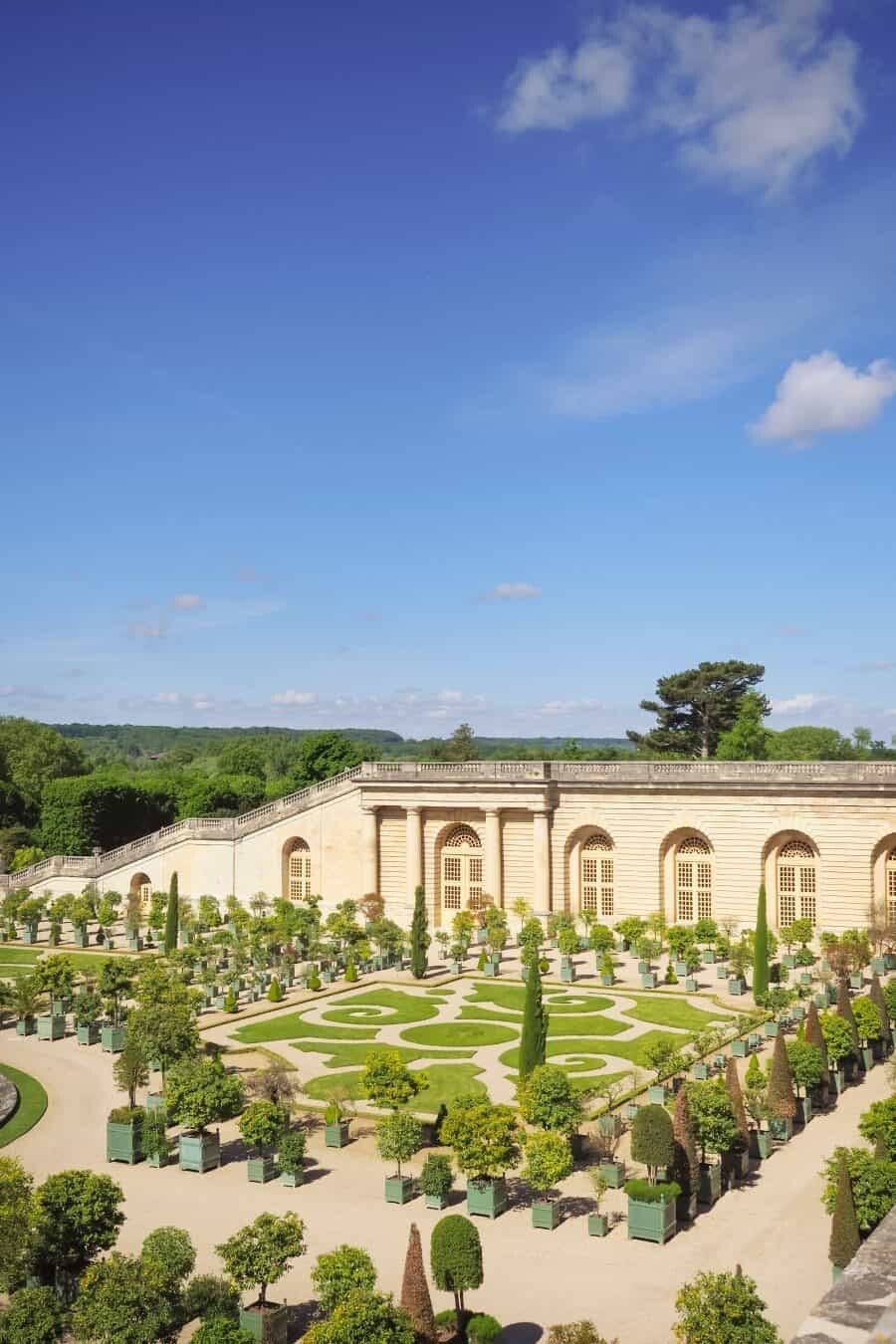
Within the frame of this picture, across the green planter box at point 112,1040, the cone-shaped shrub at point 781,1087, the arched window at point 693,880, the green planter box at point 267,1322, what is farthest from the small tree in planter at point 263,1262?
the arched window at point 693,880

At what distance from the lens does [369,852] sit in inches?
2314

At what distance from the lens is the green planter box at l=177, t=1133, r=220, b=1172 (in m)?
25.2

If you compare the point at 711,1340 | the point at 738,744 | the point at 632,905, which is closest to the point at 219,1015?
the point at 632,905

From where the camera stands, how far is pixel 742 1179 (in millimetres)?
24219

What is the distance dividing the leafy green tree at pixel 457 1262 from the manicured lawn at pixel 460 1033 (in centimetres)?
1790

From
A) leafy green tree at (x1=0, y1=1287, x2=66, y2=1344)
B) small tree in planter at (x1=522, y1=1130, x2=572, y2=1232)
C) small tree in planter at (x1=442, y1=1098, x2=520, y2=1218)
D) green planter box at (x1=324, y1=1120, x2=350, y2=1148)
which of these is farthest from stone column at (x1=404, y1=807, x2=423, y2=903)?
leafy green tree at (x1=0, y1=1287, x2=66, y2=1344)

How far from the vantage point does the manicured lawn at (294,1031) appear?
36875mm

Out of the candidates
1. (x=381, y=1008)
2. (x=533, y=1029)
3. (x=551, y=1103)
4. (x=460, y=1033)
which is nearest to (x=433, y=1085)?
(x=533, y=1029)

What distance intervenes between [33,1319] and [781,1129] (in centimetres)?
1681

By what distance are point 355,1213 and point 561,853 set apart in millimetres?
33124

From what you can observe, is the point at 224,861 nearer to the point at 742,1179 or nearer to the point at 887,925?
the point at 887,925

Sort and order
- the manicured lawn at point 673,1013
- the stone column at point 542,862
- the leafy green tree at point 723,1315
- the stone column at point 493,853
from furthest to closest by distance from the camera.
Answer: the stone column at point 493,853
the stone column at point 542,862
the manicured lawn at point 673,1013
the leafy green tree at point 723,1315

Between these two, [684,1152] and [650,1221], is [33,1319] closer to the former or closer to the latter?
[650,1221]

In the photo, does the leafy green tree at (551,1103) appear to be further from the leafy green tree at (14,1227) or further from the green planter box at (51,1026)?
the green planter box at (51,1026)
